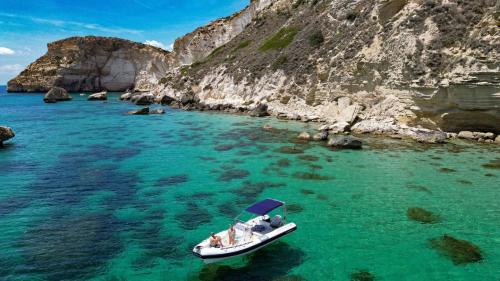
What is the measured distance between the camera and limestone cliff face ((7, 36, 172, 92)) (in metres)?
149

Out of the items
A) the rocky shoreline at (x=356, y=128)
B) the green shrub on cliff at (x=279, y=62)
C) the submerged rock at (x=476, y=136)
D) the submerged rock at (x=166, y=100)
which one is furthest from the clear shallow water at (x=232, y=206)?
the submerged rock at (x=166, y=100)

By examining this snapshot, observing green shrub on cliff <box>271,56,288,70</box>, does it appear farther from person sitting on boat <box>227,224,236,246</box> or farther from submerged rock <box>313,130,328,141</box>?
person sitting on boat <box>227,224,236,246</box>

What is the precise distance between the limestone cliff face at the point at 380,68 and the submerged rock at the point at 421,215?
22.8 m

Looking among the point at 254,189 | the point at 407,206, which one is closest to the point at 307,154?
the point at 254,189

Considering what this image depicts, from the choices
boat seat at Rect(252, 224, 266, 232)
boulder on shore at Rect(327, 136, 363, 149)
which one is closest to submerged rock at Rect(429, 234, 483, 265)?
boat seat at Rect(252, 224, 266, 232)

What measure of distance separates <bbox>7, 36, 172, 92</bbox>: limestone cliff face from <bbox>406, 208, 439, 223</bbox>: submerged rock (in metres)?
132

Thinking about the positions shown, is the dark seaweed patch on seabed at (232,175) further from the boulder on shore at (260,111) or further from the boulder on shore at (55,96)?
the boulder on shore at (55,96)

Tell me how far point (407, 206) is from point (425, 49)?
30929 millimetres

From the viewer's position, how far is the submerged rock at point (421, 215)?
73.3ft

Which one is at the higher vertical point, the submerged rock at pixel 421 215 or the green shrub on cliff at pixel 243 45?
the green shrub on cliff at pixel 243 45

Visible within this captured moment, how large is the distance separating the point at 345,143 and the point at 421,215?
1838 cm

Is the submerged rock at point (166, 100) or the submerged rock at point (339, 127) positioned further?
the submerged rock at point (166, 100)

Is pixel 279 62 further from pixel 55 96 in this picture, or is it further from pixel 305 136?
pixel 55 96

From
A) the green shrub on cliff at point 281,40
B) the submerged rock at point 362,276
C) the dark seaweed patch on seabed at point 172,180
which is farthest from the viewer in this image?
the green shrub on cliff at point 281,40
